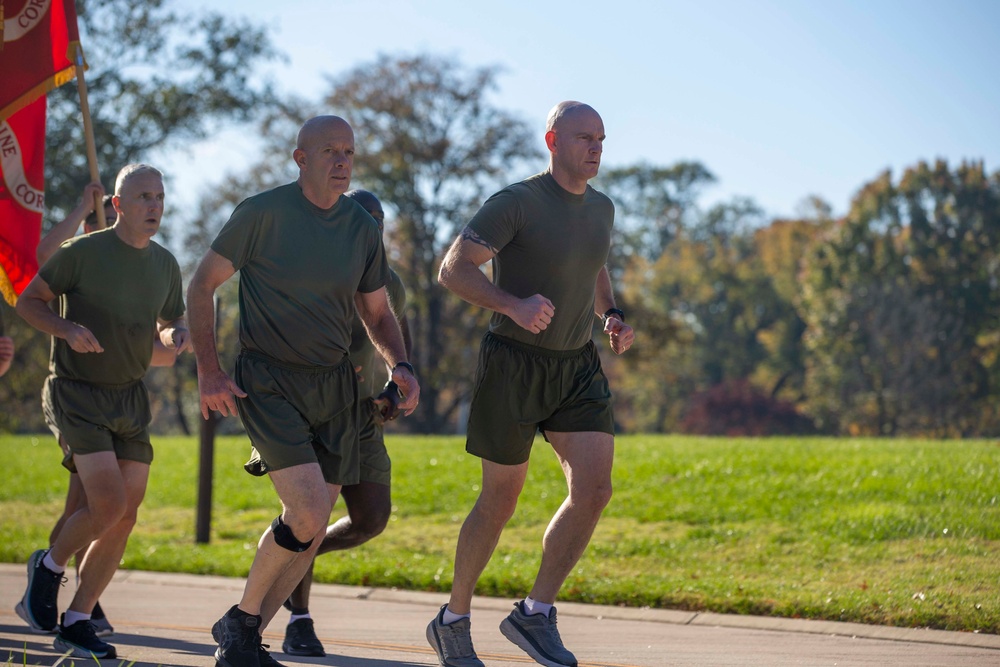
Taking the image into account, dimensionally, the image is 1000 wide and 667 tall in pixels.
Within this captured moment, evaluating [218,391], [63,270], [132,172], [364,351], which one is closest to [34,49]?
[132,172]

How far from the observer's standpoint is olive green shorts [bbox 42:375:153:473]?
20.3ft

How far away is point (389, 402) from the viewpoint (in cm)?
527

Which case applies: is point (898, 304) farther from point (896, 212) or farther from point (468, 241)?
point (468, 241)

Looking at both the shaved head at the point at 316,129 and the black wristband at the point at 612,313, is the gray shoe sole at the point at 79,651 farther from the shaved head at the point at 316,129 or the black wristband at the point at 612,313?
the black wristband at the point at 612,313

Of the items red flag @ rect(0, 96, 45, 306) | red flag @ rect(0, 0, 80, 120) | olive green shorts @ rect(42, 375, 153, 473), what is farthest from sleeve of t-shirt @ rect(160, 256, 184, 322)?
red flag @ rect(0, 0, 80, 120)

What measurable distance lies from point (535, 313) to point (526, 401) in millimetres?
634

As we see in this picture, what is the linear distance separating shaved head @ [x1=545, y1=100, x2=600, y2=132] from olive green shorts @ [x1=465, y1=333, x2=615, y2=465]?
990 millimetres

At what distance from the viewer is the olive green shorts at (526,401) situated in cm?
540

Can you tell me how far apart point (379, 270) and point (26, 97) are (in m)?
3.58

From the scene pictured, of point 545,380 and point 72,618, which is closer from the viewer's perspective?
point 545,380

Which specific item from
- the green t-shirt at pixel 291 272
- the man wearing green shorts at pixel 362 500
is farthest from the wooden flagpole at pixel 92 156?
the green t-shirt at pixel 291 272

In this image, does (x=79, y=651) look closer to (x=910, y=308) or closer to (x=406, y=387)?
(x=406, y=387)

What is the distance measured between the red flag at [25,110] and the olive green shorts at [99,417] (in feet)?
4.66

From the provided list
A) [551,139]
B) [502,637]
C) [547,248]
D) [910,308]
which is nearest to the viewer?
[547,248]
